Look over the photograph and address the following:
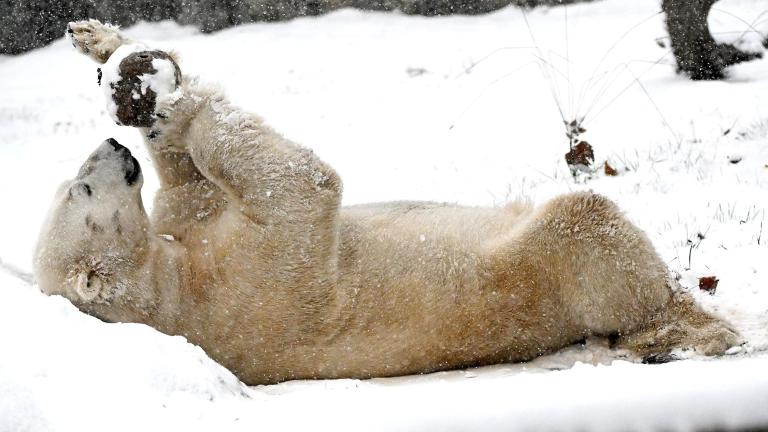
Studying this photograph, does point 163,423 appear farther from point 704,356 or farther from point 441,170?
point 441,170

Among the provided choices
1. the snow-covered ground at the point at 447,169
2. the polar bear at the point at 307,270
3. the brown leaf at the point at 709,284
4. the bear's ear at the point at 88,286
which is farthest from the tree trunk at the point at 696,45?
the bear's ear at the point at 88,286

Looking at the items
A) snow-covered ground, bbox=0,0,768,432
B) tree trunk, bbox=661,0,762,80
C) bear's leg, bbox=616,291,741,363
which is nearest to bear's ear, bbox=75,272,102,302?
snow-covered ground, bbox=0,0,768,432

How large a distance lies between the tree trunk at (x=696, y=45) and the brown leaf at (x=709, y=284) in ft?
14.6

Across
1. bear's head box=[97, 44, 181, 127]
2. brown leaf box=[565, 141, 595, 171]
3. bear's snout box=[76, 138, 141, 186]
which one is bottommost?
brown leaf box=[565, 141, 595, 171]

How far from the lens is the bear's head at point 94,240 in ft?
10.5

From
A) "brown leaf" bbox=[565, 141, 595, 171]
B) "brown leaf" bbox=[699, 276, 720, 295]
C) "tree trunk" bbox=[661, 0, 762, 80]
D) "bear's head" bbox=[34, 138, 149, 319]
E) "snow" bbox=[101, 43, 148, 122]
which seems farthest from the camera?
"tree trunk" bbox=[661, 0, 762, 80]

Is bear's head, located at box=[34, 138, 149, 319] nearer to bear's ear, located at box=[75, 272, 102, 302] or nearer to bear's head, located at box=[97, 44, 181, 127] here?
bear's ear, located at box=[75, 272, 102, 302]

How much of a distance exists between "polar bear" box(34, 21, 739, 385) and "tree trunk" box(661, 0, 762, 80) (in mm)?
4712

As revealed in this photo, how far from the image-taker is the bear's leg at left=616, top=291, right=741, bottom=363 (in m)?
3.28

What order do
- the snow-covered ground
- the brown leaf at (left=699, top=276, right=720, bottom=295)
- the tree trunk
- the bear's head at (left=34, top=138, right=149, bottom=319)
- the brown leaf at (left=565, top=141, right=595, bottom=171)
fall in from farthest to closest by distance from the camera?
the tree trunk, the brown leaf at (left=565, top=141, right=595, bottom=171), the brown leaf at (left=699, top=276, right=720, bottom=295), the bear's head at (left=34, top=138, right=149, bottom=319), the snow-covered ground

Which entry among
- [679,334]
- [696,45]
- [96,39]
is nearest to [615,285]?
[679,334]

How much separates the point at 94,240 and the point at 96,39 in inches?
46.4

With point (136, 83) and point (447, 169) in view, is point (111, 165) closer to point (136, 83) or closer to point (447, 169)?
point (136, 83)

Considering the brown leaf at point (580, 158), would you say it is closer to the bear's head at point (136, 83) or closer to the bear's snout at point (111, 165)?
the bear's head at point (136, 83)
